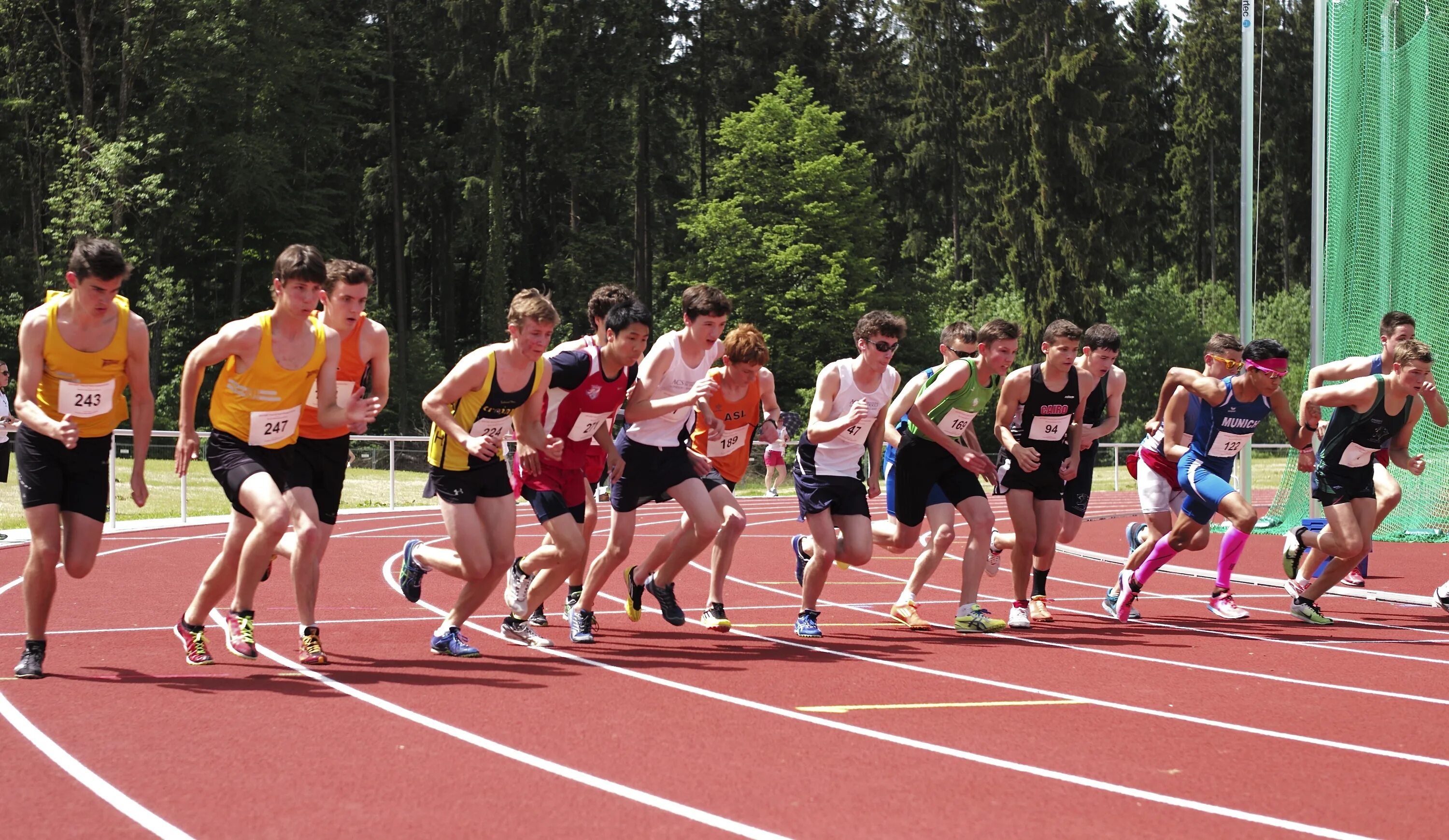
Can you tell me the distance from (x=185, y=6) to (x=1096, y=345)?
111 feet

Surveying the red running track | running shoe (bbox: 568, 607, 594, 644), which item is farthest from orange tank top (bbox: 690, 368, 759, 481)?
running shoe (bbox: 568, 607, 594, 644)

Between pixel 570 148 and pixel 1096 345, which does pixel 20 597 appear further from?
pixel 570 148

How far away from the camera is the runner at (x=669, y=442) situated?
320 inches

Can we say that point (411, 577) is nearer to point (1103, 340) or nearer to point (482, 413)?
point (482, 413)

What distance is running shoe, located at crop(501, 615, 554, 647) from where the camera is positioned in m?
8.09

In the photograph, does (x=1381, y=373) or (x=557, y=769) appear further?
(x=1381, y=373)

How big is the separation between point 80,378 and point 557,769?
10.4 ft

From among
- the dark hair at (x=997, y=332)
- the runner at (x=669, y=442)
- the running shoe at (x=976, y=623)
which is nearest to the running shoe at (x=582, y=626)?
the runner at (x=669, y=442)

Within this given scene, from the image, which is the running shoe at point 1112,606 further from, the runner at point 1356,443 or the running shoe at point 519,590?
the running shoe at point 519,590

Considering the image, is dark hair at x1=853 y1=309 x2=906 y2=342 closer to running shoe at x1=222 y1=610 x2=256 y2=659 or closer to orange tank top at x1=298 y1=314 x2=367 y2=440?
orange tank top at x1=298 y1=314 x2=367 y2=440

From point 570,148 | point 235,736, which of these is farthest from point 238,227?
point 235,736

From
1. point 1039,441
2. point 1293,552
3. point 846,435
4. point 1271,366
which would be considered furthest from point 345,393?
point 1293,552

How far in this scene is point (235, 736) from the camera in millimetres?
5520

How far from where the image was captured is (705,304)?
8109mm
